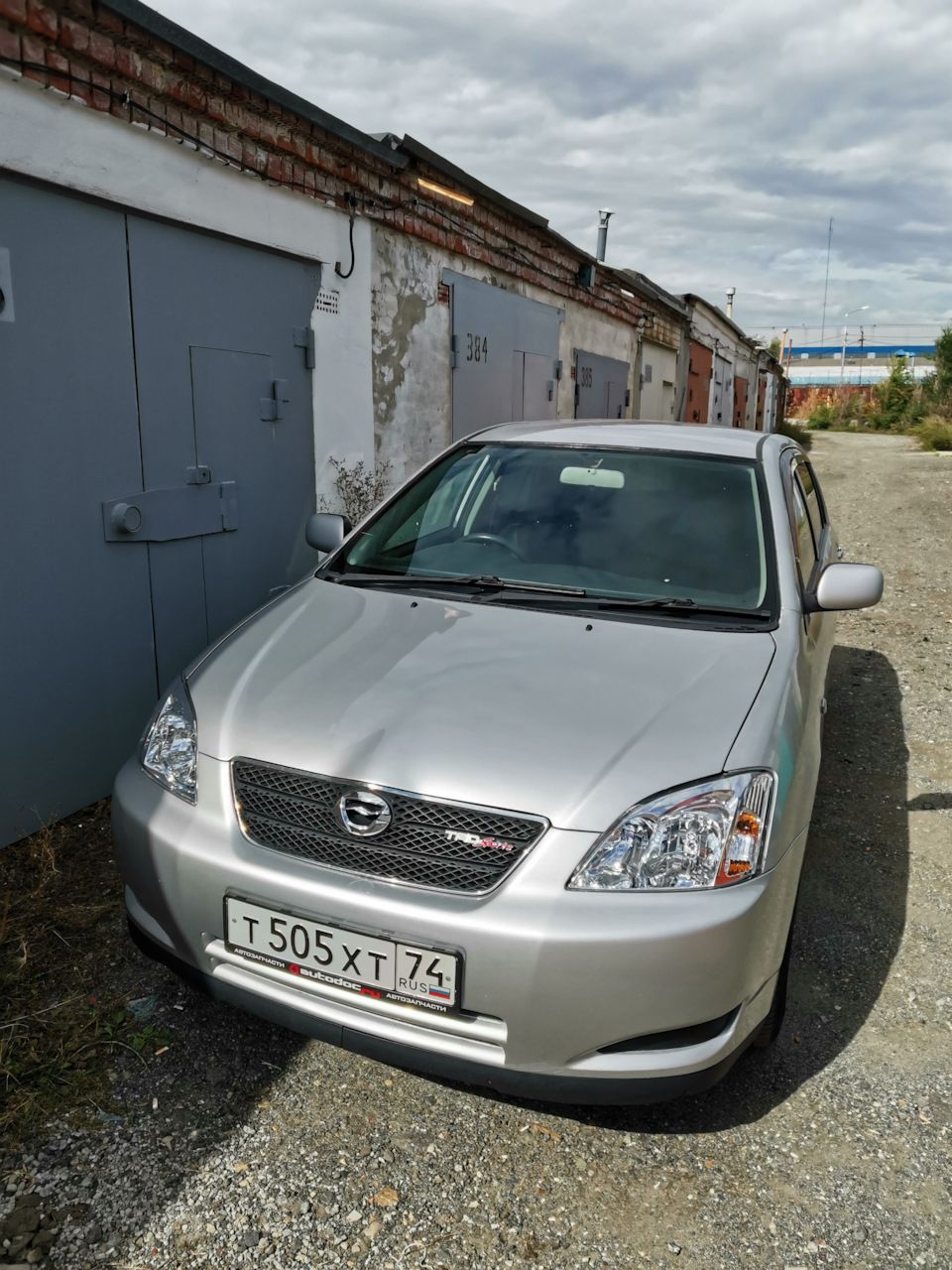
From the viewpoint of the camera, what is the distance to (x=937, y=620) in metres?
7.66

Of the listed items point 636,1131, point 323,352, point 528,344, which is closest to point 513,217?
point 528,344

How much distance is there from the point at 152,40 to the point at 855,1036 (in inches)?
178

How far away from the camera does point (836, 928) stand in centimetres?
312

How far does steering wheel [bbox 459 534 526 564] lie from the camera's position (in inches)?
118

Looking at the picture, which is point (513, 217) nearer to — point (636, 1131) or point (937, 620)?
point (937, 620)

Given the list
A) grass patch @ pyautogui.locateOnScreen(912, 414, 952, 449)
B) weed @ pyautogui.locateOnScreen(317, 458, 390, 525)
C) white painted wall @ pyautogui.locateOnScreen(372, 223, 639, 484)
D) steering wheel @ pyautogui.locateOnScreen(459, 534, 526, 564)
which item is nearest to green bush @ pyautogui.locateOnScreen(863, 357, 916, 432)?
grass patch @ pyautogui.locateOnScreen(912, 414, 952, 449)

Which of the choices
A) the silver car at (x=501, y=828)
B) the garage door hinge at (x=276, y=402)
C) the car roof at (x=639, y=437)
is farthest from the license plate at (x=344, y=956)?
the garage door hinge at (x=276, y=402)

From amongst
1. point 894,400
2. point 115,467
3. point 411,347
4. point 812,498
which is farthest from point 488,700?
point 894,400

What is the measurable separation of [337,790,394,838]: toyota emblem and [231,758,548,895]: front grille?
11 millimetres

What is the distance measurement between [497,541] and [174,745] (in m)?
1.29

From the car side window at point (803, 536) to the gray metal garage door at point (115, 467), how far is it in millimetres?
2683

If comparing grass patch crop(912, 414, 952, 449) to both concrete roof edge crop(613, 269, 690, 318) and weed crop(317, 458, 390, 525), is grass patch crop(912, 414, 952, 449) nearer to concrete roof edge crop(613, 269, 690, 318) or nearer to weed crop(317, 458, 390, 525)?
concrete roof edge crop(613, 269, 690, 318)

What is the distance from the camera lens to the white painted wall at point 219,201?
10.9ft

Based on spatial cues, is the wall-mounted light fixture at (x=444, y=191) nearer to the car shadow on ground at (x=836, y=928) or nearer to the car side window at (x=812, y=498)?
the car side window at (x=812, y=498)
